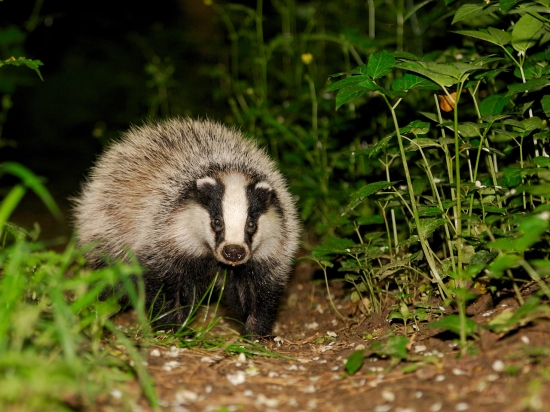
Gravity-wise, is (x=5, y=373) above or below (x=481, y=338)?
above

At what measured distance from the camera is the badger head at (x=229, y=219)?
5.29m

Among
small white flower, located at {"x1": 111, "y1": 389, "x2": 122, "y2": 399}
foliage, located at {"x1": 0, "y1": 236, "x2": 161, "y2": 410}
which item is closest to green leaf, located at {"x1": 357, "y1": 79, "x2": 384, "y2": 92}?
foliage, located at {"x1": 0, "y1": 236, "x2": 161, "y2": 410}

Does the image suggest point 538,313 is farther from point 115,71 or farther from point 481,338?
point 115,71

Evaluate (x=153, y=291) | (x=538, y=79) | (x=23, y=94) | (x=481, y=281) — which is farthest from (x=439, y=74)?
(x=23, y=94)

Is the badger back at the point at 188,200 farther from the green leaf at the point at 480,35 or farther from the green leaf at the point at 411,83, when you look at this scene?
the green leaf at the point at 480,35

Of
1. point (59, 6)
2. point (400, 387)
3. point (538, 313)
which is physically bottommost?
point (400, 387)

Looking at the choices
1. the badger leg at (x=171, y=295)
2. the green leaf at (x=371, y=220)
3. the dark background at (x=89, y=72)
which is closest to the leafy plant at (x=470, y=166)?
the green leaf at (x=371, y=220)

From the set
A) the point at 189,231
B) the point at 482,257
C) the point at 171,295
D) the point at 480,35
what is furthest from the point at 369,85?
the point at 171,295

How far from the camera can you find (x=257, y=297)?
19.4ft

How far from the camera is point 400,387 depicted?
11.8ft

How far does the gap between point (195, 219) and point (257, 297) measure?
3.05ft

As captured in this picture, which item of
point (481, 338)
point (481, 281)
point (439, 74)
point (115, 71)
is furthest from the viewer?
point (115, 71)

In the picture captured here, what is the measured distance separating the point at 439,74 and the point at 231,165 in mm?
2120

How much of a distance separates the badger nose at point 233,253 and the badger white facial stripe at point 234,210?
1.6 inches
